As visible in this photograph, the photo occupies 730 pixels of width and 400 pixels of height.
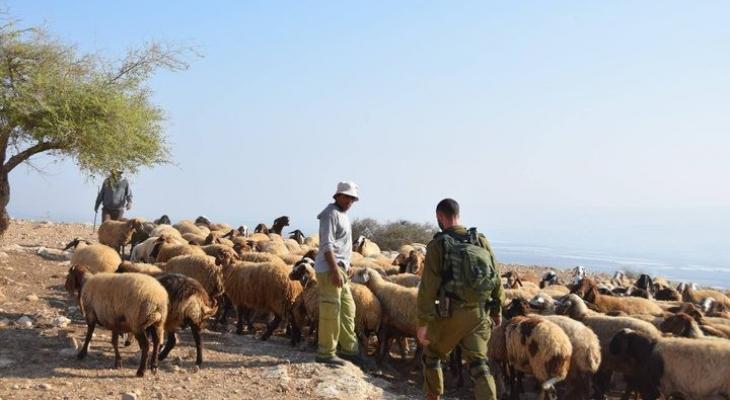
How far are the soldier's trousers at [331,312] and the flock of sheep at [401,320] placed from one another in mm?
1258

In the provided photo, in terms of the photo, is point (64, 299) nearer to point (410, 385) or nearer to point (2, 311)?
point (2, 311)

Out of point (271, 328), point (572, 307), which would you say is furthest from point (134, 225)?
point (572, 307)

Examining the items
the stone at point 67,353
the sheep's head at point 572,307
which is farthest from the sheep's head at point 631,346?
the stone at point 67,353

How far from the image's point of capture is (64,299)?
37.6 feet

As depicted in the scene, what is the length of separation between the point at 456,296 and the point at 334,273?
2340 mm

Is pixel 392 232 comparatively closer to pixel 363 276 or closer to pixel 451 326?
pixel 363 276

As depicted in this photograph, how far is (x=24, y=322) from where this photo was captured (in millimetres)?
9188

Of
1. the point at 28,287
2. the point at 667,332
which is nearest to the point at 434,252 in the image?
the point at 667,332

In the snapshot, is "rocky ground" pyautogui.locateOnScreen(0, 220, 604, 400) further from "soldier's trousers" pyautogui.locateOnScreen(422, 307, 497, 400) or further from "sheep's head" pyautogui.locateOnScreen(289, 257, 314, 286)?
"soldier's trousers" pyautogui.locateOnScreen(422, 307, 497, 400)

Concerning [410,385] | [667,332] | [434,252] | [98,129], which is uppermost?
[98,129]

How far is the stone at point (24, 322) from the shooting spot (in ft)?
29.8

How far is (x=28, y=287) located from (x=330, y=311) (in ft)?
21.5

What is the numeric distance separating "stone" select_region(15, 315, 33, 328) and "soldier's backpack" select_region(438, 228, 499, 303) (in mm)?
6061

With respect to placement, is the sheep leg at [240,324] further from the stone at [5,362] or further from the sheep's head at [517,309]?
the sheep's head at [517,309]
